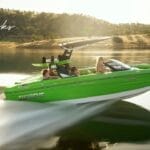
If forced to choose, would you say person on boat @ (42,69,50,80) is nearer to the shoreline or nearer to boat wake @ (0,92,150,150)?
boat wake @ (0,92,150,150)

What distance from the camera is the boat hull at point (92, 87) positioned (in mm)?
12500

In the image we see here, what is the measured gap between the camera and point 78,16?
3275 centimetres

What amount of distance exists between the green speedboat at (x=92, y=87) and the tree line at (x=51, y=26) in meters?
19.3

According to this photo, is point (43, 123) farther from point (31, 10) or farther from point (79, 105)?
point (31, 10)

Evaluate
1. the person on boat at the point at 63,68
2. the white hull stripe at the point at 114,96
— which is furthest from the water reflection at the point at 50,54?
the white hull stripe at the point at 114,96

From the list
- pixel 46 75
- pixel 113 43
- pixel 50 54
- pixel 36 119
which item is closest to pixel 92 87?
pixel 46 75

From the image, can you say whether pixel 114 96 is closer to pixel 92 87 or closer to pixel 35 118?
pixel 92 87

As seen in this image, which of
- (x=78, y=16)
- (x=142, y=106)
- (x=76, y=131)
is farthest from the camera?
(x=78, y=16)

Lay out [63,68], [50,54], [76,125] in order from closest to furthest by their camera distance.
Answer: [76,125] → [63,68] → [50,54]

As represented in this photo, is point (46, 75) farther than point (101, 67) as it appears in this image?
Yes

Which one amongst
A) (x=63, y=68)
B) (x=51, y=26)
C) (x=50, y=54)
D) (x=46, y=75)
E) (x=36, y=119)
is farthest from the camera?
(x=51, y=26)

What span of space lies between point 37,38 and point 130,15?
362 inches

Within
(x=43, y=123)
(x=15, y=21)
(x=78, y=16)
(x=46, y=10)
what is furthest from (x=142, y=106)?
(x=15, y=21)

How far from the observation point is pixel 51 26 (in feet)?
121
